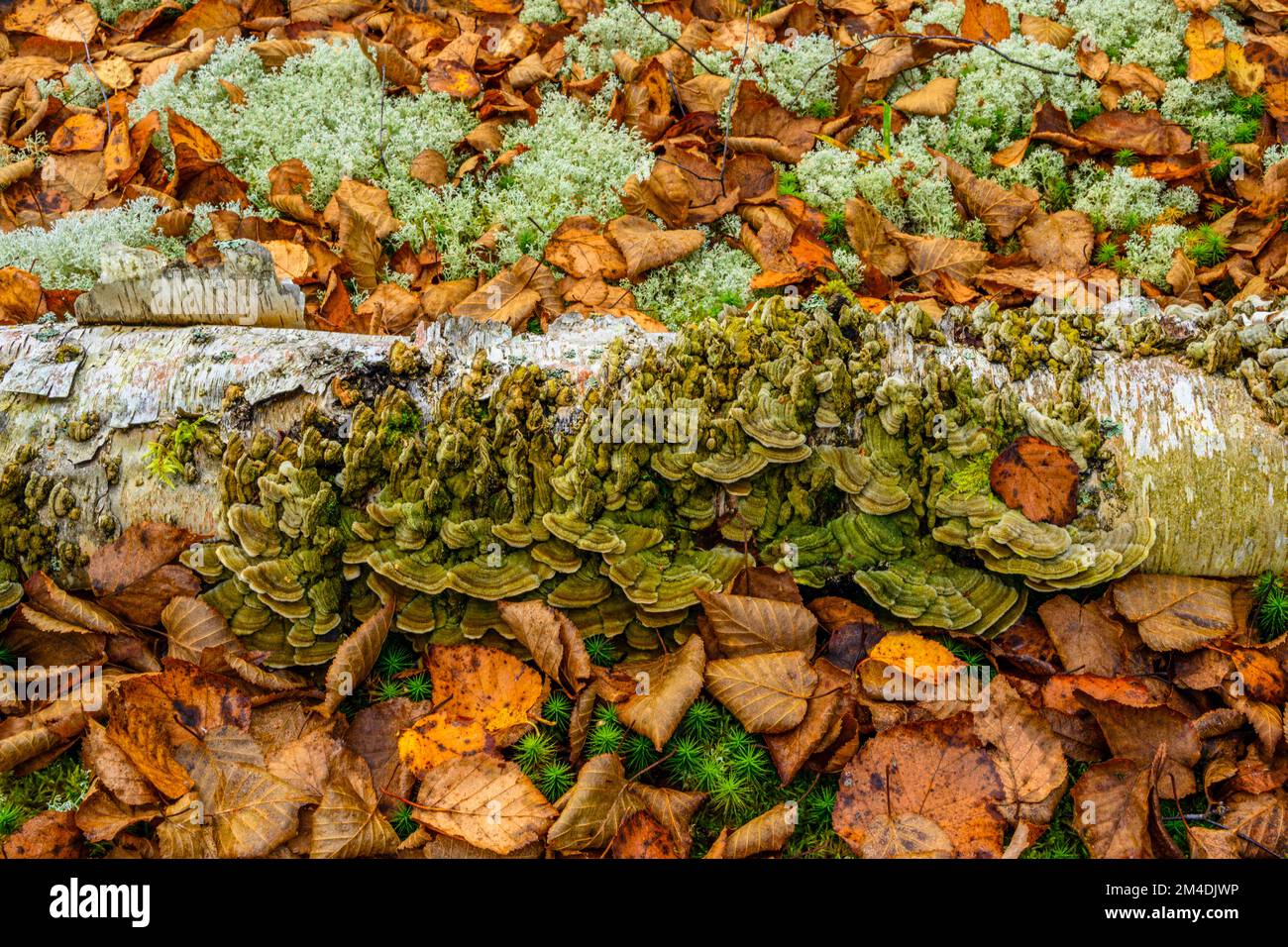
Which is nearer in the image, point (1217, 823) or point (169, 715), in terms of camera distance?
point (1217, 823)

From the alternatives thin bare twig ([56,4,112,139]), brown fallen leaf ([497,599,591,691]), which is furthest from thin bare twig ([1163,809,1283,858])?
thin bare twig ([56,4,112,139])

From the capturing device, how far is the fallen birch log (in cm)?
325

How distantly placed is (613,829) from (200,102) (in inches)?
224

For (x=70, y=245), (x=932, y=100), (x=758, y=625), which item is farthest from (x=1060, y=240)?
(x=70, y=245)

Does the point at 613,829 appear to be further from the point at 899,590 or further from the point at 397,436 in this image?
the point at 397,436

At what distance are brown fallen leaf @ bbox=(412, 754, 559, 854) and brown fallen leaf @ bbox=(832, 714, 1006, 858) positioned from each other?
1.00 metres

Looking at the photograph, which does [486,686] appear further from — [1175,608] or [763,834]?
[1175,608]

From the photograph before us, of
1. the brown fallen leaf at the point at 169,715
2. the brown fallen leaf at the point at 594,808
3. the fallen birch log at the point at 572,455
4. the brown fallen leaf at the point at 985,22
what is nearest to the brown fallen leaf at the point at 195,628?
the brown fallen leaf at the point at 169,715

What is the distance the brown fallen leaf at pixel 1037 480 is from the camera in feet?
10.6

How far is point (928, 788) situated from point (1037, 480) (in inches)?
46.9

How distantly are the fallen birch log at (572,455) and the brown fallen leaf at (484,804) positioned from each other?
0.61m

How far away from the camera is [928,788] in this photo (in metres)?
2.88

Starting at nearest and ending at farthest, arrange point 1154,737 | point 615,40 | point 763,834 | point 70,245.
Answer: point 763,834 → point 1154,737 → point 70,245 → point 615,40

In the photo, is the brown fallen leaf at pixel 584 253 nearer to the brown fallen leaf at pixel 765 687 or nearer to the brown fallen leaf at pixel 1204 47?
the brown fallen leaf at pixel 765 687
